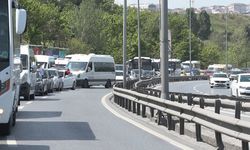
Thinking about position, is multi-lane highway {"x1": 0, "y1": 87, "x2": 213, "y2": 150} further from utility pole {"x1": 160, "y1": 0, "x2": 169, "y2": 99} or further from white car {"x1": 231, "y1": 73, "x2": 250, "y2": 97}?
white car {"x1": 231, "y1": 73, "x2": 250, "y2": 97}

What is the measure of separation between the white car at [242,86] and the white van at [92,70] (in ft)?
67.7

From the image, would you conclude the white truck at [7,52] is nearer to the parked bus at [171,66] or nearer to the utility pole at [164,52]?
the utility pole at [164,52]

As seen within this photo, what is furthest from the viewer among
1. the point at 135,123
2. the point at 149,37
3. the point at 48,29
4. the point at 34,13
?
the point at 149,37

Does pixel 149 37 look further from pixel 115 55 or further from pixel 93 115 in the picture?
pixel 93 115

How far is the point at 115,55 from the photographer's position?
115688mm

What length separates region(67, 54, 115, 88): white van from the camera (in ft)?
184

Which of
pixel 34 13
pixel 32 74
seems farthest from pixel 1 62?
pixel 34 13

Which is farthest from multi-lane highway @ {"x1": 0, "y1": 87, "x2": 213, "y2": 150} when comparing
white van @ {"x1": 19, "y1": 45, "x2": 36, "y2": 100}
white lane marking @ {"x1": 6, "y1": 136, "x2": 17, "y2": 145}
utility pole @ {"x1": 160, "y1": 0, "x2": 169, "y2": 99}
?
white van @ {"x1": 19, "y1": 45, "x2": 36, "y2": 100}

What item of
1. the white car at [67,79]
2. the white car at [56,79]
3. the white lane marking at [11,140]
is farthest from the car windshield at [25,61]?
the white lane marking at [11,140]

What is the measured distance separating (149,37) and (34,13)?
2262 inches

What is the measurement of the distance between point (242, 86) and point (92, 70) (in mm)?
22352

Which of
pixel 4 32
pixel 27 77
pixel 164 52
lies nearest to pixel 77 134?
pixel 4 32

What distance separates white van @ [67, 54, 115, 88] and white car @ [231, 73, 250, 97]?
20632mm

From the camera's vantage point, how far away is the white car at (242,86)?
35562 millimetres
